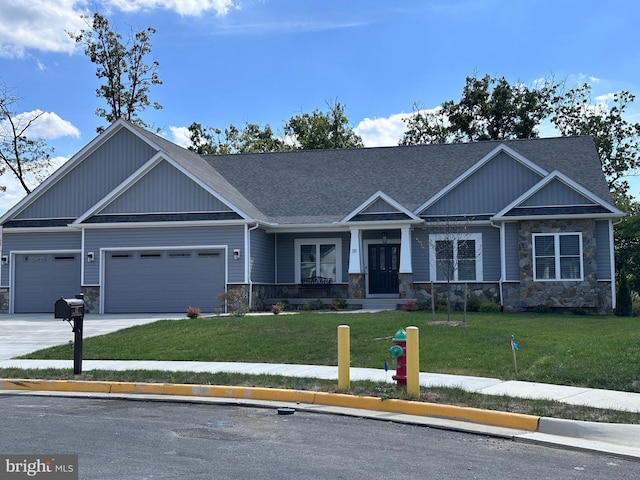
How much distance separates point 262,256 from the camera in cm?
2581

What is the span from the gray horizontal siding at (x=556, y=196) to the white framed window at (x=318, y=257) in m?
7.19

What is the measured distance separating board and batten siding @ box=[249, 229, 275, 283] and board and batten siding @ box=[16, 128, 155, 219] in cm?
534

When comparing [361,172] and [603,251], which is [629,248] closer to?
[603,251]

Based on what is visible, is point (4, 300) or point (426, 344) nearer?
point (426, 344)

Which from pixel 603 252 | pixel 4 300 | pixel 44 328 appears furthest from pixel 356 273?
pixel 4 300

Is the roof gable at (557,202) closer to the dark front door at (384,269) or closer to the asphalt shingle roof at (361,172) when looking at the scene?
the asphalt shingle roof at (361,172)

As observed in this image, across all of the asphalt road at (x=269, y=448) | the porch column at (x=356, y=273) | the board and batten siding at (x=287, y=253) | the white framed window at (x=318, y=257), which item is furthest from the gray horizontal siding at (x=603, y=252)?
the asphalt road at (x=269, y=448)

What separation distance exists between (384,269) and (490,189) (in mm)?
4753

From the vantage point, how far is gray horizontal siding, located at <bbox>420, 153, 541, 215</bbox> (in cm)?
2450

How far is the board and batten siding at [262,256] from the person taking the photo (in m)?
24.8

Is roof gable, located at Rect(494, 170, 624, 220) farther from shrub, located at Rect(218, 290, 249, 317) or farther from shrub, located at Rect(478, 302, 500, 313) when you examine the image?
shrub, located at Rect(218, 290, 249, 317)

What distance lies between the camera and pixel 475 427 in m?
8.47

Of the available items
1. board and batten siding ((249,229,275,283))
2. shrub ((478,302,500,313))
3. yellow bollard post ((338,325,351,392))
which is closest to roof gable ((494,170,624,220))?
shrub ((478,302,500,313))

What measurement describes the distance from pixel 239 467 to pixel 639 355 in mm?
8026
